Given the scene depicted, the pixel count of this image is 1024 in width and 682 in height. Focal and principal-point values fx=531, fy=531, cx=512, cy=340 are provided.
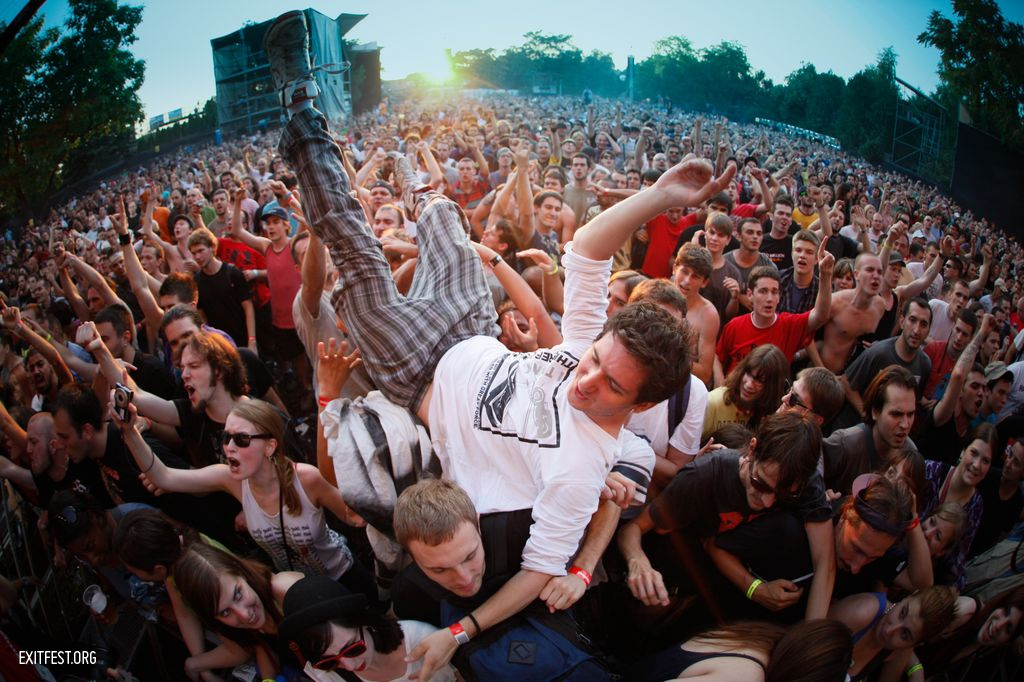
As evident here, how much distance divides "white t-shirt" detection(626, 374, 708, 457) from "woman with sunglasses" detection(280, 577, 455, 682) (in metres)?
1.24

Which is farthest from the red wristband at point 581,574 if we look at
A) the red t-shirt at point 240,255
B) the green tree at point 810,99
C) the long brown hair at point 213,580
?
the red t-shirt at point 240,255

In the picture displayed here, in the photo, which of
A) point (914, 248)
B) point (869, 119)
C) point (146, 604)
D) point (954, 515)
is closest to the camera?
point (146, 604)

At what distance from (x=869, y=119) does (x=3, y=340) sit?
6.74 metres

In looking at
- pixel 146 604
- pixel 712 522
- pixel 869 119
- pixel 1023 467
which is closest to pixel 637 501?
pixel 712 522

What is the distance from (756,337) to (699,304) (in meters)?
0.45

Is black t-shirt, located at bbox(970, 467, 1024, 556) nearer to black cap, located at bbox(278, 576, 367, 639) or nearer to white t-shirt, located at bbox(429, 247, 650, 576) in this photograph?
white t-shirt, located at bbox(429, 247, 650, 576)

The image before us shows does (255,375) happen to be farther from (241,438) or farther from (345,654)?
(345,654)

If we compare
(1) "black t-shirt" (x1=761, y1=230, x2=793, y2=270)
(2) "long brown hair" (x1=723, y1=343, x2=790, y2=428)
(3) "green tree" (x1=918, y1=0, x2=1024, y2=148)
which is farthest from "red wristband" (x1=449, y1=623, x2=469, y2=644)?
(1) "black t-shirt" (x1=761, y1=230, x2=793, y2=270)

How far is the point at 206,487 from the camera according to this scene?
2.51m

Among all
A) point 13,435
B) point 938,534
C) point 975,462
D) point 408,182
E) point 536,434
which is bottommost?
point 938,534

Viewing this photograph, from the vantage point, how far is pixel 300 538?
2359mm

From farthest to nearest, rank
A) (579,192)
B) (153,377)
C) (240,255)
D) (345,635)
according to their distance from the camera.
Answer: (579,192) < (240,255) < (153,377) < (345,635)

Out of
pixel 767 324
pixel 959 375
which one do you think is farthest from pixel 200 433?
pixel 959 375

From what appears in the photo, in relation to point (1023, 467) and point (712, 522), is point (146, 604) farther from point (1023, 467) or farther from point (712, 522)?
point (1023, 467)
